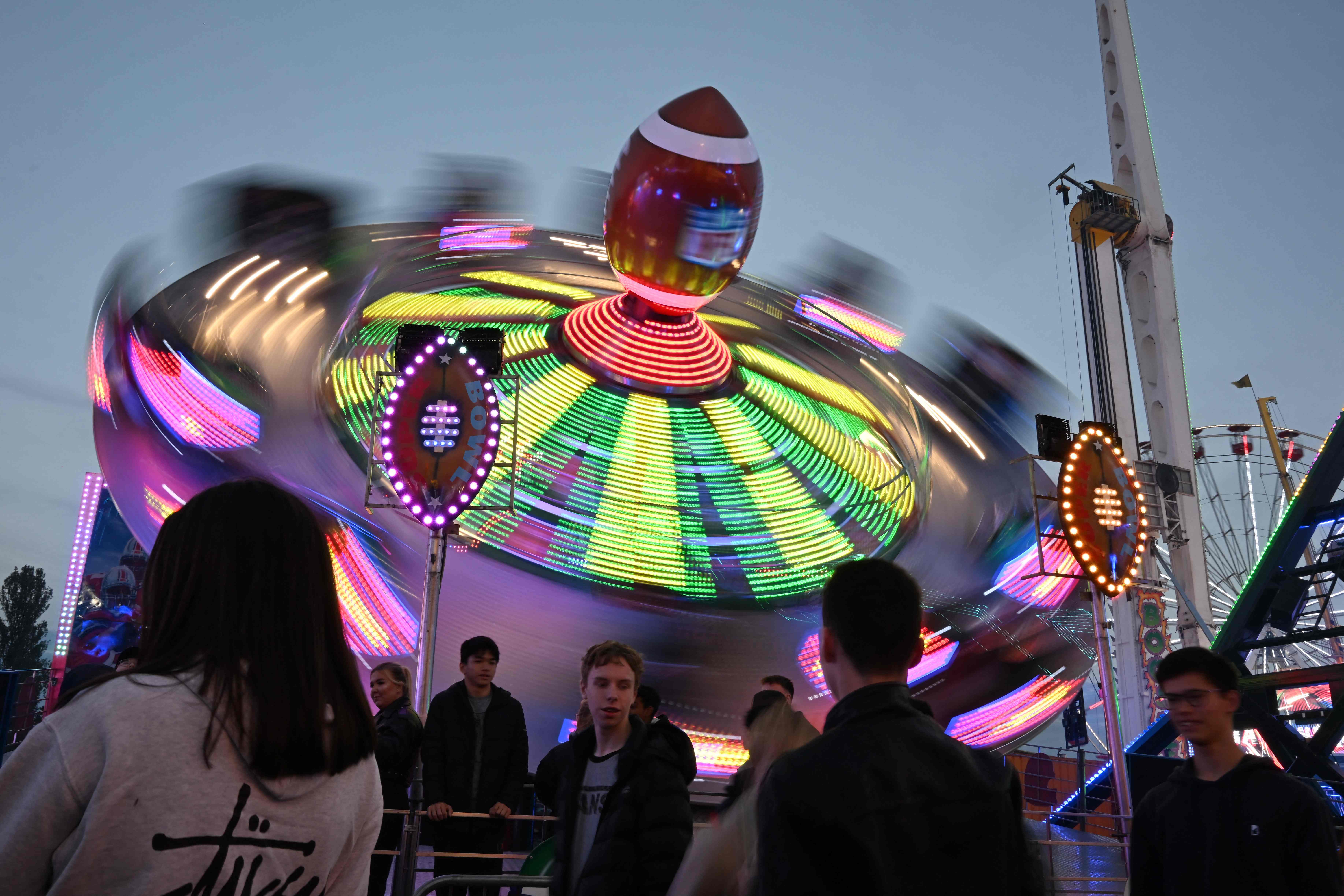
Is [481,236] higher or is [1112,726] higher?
[481,236]

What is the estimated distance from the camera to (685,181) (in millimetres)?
9133

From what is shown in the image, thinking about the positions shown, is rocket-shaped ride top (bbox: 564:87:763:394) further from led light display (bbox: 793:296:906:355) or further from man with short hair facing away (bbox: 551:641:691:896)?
man with short hair facing away (bbox: 551:641:691:896)

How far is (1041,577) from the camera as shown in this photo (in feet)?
39.4

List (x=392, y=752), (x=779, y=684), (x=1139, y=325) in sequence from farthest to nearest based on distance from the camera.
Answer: (x=1139, y=325) → (x=779, y=684) → (x=392, y=752)

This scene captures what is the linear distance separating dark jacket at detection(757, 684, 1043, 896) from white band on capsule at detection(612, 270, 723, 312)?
847cm

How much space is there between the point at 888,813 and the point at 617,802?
214cm

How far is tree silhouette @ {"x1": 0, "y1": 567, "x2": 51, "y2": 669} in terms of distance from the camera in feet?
162

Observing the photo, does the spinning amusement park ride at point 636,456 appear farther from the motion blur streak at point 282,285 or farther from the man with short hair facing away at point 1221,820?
the man with short hair facing away at point 1221,820

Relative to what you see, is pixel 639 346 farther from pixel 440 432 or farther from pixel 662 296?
pixel 440 432

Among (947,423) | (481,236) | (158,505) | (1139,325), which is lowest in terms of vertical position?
(158,505)

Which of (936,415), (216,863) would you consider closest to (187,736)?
(216,863)

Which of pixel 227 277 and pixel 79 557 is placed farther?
pixel 79 557

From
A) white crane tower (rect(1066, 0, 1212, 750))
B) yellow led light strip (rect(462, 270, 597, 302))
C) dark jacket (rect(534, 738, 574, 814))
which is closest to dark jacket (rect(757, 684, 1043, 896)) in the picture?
dark jacket (rect(534, 738, 574, 814))

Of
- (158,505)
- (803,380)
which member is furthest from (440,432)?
(803,380)
